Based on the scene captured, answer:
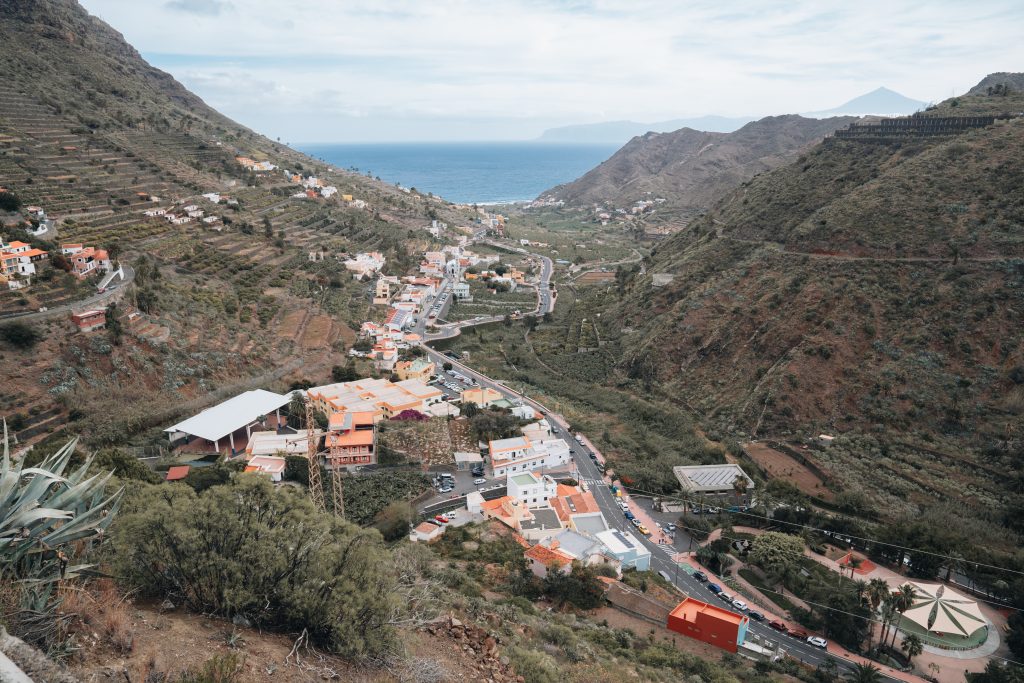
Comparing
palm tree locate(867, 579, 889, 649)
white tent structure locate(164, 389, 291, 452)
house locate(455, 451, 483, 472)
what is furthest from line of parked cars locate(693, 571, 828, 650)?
white tent structure locate(164, 389, 291, 452)

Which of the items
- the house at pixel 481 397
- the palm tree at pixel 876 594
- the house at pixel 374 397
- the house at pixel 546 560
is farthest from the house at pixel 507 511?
the palm tree at pixel 876 594

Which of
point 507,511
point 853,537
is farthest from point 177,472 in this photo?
point 853,537

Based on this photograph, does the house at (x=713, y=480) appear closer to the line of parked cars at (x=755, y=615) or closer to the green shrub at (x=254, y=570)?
the line of parked cars at (x=755, y=615)

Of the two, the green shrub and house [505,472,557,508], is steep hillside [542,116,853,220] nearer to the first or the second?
house [505,472,557,508]

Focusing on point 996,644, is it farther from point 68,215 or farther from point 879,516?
point 68,215

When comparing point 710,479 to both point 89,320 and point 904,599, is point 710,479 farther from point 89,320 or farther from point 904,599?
point 89,320
